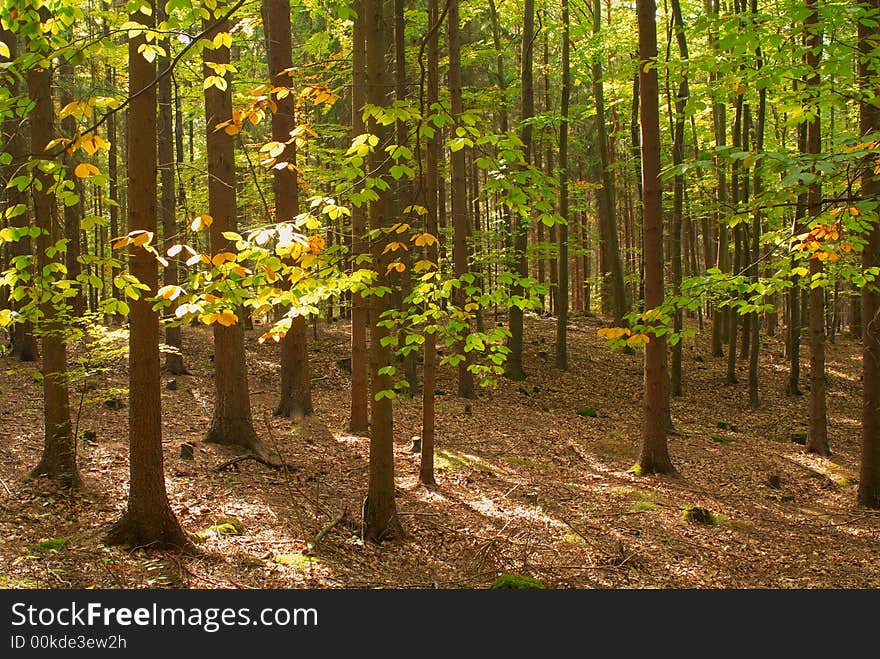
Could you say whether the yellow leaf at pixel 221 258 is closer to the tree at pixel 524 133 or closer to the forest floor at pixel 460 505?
the forest floor at pixel 460 505

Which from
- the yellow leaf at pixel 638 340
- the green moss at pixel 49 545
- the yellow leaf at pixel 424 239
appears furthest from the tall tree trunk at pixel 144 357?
the yellow leaf at pixel 638 340

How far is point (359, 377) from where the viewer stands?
11578 millimetres

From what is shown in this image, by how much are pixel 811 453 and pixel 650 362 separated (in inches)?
198

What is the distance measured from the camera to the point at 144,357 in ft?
19.6

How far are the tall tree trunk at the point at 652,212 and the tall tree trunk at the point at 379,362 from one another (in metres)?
4.77

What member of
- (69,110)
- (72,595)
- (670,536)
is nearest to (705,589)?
(670,536)

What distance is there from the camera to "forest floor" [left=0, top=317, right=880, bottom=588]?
6.55 meters

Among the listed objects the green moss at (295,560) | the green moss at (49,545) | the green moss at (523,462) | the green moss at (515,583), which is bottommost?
the green moss at (523,462)

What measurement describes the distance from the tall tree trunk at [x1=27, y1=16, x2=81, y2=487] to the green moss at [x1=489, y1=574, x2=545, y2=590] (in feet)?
16.2

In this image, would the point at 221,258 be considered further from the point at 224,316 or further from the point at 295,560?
the point at 295,560

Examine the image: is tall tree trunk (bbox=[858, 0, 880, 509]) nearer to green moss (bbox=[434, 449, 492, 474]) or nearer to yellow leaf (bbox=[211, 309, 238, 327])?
green moss (bbox=[434, 449, 492, 474])

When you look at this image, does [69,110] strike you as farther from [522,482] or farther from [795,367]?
[795,367]

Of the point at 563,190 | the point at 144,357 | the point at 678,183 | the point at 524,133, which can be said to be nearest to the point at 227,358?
the point at 144,357

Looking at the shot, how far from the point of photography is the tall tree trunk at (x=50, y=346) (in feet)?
22.7
